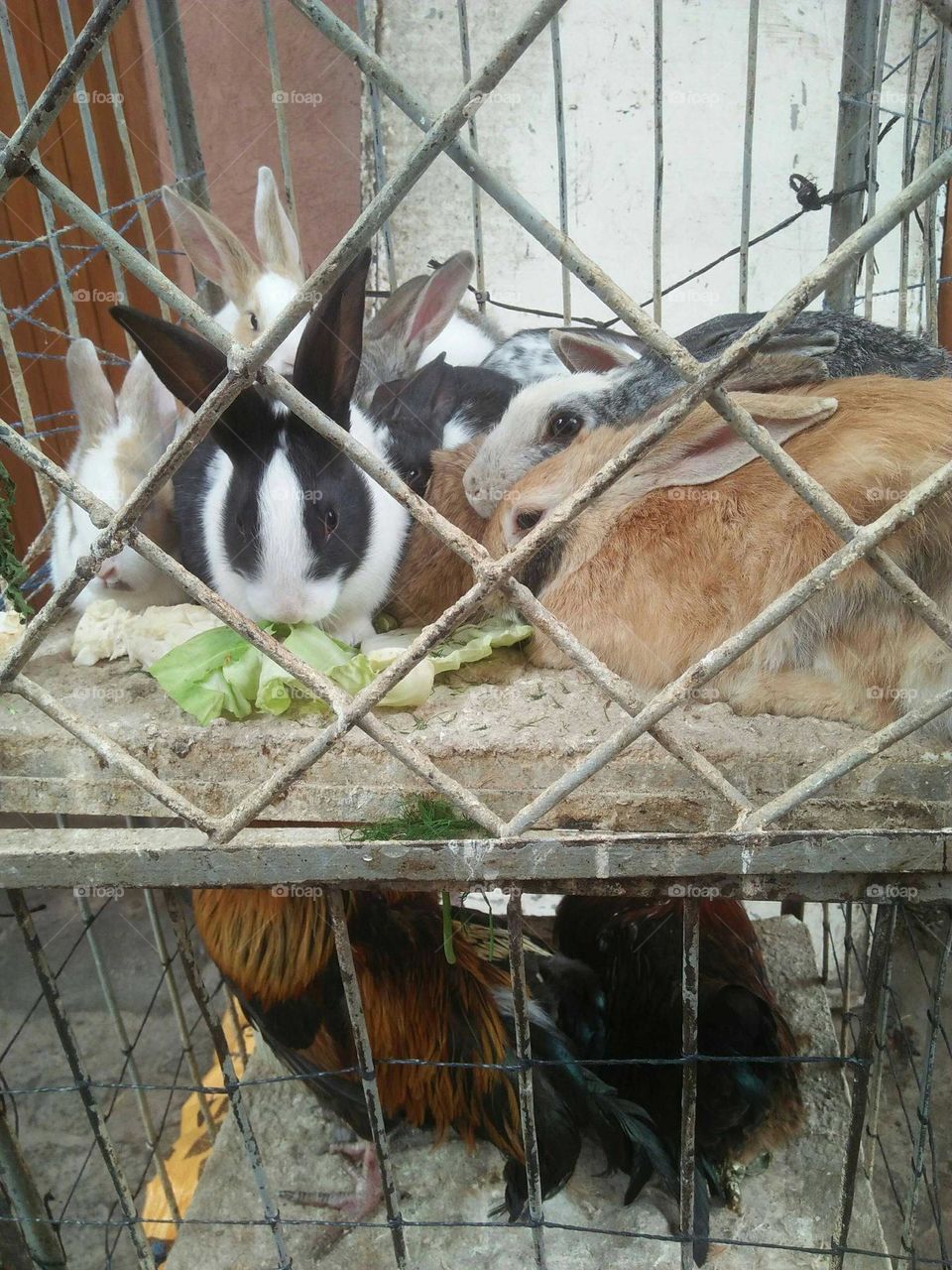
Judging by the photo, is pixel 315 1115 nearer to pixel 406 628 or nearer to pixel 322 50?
pixel 406 628

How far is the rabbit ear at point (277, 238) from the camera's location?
212 cm

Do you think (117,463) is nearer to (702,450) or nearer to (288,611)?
(288,611)

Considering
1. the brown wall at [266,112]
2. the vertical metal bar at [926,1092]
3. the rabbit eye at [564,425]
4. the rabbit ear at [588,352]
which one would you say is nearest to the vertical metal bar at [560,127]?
the rabbit ear at [588,352]

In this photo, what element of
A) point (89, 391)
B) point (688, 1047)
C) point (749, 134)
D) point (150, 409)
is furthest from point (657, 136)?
point (688, 1047)

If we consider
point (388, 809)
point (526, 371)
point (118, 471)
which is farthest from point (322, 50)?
point (388, 809)

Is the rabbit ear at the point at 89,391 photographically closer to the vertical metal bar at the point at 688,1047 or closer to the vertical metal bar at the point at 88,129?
the vertical metal bar at the point at 88,129

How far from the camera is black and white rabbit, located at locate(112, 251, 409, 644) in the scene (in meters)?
1.24

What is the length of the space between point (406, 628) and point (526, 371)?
934 millimetres

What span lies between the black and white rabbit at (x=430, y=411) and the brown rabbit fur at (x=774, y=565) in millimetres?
331

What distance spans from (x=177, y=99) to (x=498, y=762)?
1.85 m

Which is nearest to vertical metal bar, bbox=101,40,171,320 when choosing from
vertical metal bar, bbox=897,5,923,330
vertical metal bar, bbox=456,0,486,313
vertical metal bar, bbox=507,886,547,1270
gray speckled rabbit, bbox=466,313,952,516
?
vertical metal bar, bbox=456,0,486,313

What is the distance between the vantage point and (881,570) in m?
0.92

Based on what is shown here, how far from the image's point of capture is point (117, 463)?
195cm

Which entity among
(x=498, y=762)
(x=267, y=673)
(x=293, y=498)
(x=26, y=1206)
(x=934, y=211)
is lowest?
(x=26, y=1206)
